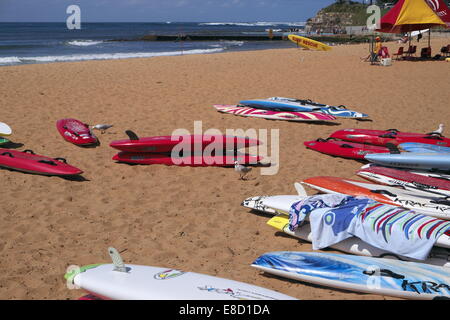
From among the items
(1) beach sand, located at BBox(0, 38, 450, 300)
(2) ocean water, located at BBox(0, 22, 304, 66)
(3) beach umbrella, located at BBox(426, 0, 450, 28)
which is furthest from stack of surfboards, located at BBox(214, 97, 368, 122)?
(2) ocean water, located at BBox(0, 22, 304, 66)

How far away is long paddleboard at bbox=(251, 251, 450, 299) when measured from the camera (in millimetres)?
2912

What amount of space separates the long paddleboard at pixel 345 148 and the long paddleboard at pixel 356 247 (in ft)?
7.93

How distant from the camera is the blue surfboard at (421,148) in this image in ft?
18.8

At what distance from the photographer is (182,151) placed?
5918 millimetres

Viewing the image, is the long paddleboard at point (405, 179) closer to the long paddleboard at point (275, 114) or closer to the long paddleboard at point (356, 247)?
the long paddleboard at point (356, 247)

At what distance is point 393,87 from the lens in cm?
1121

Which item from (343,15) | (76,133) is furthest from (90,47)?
(343,15)

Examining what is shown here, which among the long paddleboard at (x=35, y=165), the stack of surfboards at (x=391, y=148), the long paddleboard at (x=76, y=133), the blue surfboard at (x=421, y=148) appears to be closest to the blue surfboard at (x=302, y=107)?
the stack of surfboards at (x=391, y=148)

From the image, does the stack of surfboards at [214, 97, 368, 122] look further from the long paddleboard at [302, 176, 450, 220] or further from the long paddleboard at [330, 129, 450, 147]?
the long paddleboard at [302, 176, 450, 220]

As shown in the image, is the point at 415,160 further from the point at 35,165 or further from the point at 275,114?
the point at 35,165

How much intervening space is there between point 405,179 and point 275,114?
3.56m

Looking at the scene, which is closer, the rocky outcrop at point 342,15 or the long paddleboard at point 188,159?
the long paddleboard at point 188,159

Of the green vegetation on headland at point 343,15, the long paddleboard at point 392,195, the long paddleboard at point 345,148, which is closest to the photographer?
the long paddleboard at point 392,195

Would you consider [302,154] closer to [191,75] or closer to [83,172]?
[83,172]
